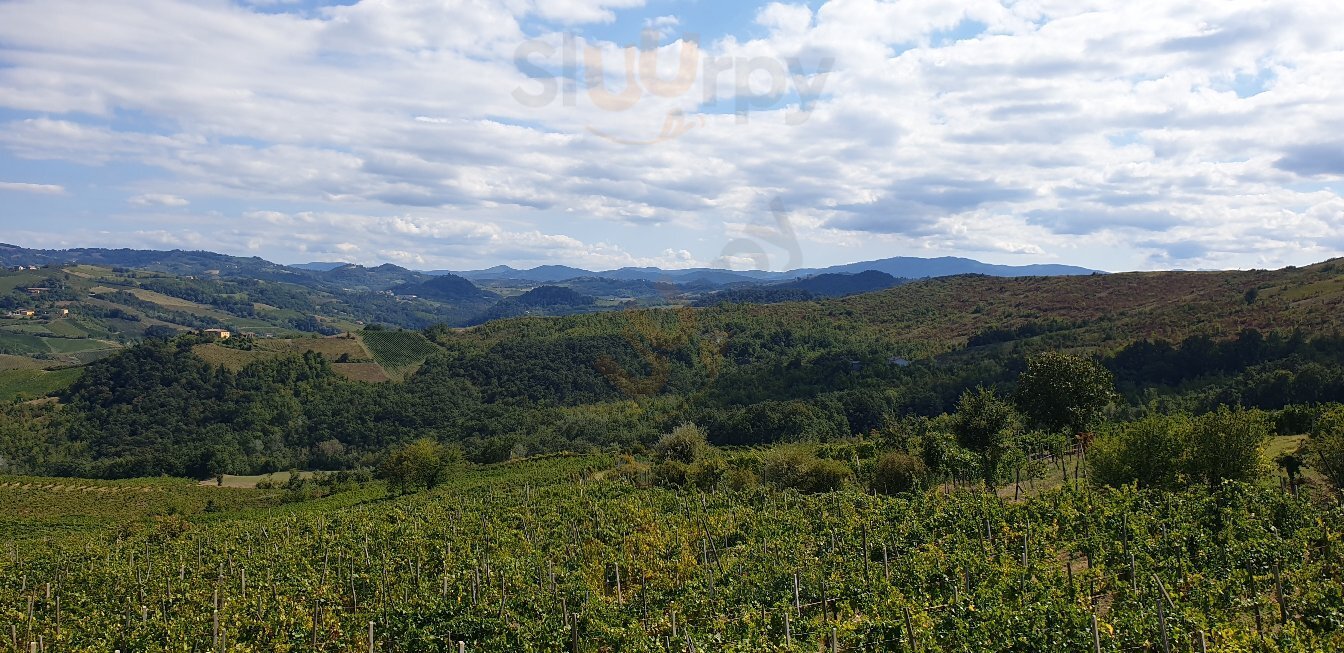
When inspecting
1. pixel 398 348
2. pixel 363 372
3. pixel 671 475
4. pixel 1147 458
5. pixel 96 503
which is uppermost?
pixel 1147 458

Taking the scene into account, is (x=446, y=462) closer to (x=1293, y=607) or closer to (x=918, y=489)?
(x=918, y=489)

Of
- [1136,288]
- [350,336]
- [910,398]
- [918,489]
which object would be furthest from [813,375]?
[350,336]

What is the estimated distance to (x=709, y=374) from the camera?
6107 inches

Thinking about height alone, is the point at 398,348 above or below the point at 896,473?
below

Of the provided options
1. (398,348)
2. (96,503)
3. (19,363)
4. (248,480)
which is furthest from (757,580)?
(19,363)

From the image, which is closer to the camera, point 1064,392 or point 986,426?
point 986,426

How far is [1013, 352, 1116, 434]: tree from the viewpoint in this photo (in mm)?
41750

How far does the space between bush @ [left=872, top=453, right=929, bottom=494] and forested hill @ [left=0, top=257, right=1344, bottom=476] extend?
35092 millimetres

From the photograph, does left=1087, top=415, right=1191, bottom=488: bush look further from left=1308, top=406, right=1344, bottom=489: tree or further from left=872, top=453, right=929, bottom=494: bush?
left=872, top=453, right=929, bottom=494: bush

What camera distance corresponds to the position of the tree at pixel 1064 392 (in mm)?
41750

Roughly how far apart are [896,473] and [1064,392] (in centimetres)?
1182

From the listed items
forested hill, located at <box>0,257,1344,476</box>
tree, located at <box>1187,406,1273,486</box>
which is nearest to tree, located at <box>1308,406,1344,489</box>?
tree, located at <box>1187,406,1273,486</box>

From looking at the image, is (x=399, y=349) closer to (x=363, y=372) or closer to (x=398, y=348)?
(x=398, y=348)

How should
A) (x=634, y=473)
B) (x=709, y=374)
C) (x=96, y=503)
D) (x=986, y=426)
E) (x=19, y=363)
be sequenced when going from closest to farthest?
(x=986, y=426)
(x=634, y=473)
(x=96, y=503)
(x=709, y=374)
(x=19, y=363)
